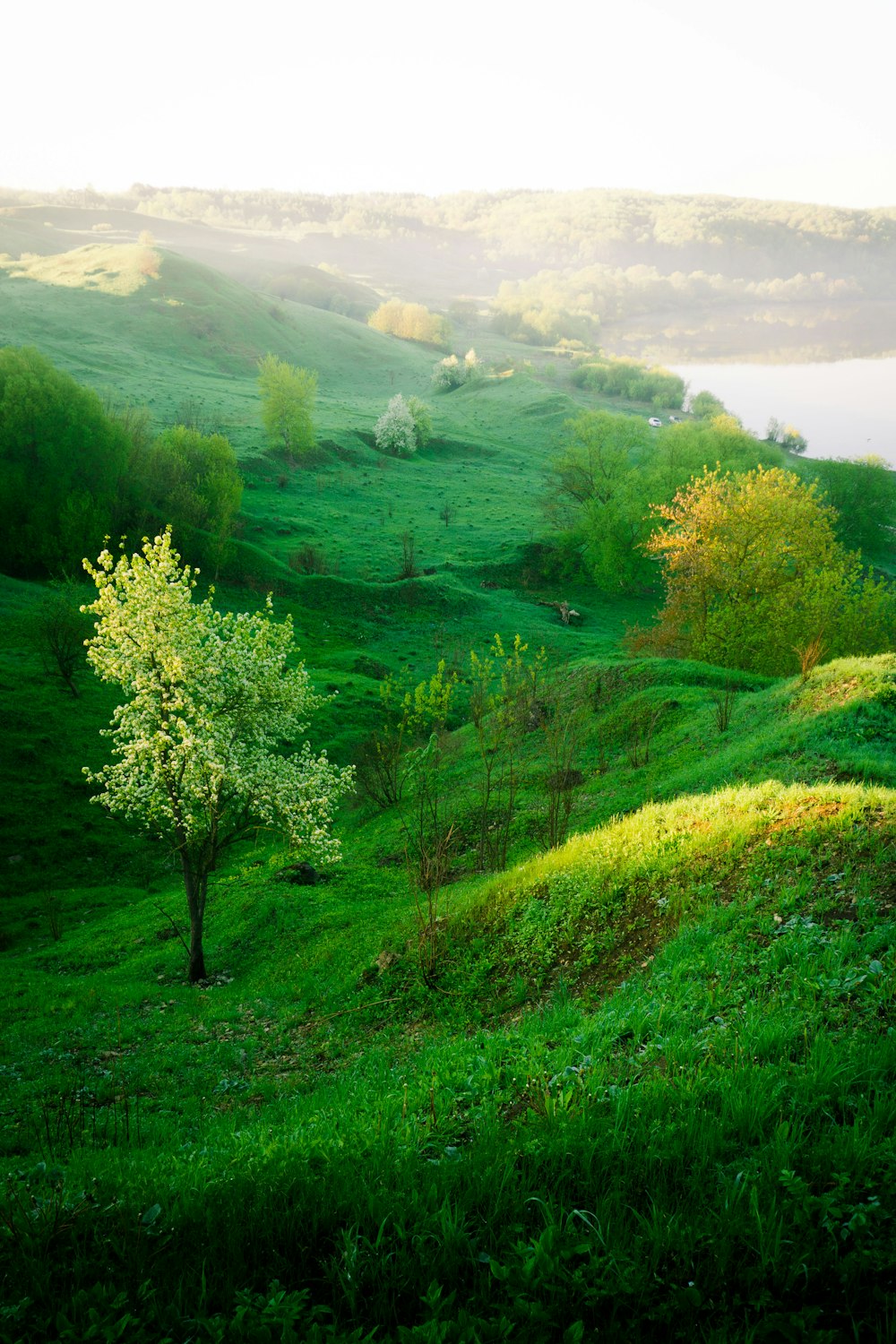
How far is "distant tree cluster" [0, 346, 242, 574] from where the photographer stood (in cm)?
5306

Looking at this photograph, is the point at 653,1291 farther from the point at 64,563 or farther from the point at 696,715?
the point at 64,563

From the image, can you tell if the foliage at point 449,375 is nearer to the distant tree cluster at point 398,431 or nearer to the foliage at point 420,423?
the foliage at point 420,423

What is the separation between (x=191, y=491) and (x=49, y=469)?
1190 cm

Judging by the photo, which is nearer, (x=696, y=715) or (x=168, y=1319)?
(x=168, y=1319)

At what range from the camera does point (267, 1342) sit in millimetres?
3211

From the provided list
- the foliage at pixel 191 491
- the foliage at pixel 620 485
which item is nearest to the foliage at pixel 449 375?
the foliage at pixel 620 485

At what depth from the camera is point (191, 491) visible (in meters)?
63.6

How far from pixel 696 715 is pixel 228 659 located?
55.8ft

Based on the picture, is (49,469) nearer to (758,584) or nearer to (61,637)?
(61,637)

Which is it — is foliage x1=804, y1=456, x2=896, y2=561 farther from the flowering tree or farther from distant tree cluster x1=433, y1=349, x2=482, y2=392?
distant tree cluster x1=433, y1=349, x2=482, y2=392

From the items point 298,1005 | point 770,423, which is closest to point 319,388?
point 770,423

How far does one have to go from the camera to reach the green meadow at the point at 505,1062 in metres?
3.51

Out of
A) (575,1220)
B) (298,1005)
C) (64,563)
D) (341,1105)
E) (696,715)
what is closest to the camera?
(575,1220)

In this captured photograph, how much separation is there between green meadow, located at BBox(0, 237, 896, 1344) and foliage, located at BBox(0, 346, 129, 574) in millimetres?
29803
